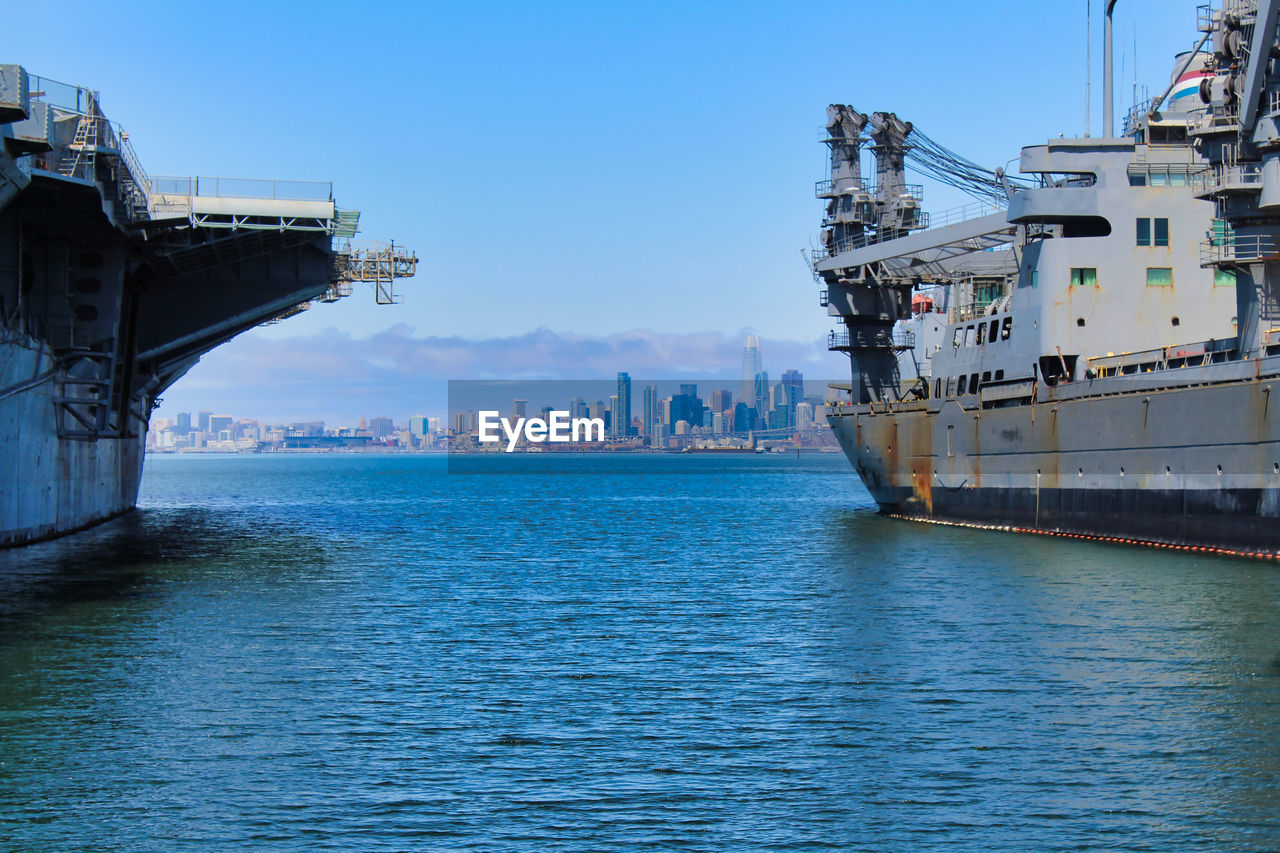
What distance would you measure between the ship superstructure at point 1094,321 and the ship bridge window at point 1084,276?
5 cm

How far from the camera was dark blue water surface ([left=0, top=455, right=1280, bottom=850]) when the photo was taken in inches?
536

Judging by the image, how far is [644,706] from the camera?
18953 millimetres

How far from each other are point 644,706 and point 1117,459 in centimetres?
2529

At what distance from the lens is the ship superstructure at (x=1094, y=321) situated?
35.6 metres

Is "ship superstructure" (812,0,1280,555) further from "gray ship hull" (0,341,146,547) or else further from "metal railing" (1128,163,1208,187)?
"gray ship hull" (0,341,146,547)

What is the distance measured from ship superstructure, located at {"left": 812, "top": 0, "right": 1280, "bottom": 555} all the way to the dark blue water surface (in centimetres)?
303

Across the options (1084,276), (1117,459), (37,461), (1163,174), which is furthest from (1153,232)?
(37,461)

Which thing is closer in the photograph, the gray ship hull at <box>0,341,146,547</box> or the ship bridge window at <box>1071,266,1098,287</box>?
the gray ship hull at <box>0,341,146,547</box>

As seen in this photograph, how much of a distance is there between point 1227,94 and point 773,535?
80.9 feet

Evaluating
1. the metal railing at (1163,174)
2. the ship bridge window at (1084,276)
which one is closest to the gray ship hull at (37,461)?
the ship bridge window at (1084,276)

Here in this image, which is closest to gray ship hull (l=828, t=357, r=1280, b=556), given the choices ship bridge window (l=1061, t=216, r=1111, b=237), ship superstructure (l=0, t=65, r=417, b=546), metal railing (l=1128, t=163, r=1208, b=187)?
ship bridge window (l=1061, t=216, r=1111, b=237)

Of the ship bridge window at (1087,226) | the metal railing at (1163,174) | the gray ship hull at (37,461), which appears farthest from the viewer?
the ship bridge window at (1087,226)

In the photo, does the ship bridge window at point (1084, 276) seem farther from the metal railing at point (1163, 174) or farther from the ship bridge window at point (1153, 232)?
the metal railing at point (1163, 174)

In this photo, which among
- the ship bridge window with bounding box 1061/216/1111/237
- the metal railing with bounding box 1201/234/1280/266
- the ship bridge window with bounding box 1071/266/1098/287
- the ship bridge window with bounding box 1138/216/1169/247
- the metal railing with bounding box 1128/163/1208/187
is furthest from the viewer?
the ship bridge window with bounding box 1061/216/1111/237
